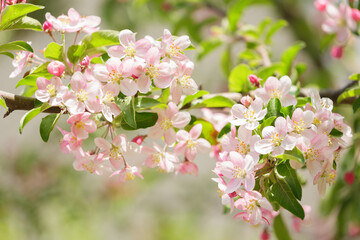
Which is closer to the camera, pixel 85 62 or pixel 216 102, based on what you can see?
pixel 85 62

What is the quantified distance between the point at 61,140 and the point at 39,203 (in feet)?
5.92

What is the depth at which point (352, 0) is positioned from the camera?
115cm

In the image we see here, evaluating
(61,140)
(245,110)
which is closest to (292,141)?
(245,110)

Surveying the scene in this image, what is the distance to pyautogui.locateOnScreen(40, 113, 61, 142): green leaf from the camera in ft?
2.39

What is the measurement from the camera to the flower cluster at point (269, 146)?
68 cm

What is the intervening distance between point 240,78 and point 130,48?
33 centimetres

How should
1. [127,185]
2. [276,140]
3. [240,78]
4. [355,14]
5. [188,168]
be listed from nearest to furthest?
[276,140] → [188,168] → [240,78] → [355,14] → [127,185]

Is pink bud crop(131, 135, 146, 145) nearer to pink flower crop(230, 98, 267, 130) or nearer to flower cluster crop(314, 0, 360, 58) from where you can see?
pink flower crop(230, 98, 267, 130)

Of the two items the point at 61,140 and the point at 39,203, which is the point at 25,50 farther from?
the point at 39,203

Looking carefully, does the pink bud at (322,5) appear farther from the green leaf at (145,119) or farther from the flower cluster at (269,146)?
the green leaf at (145,119)

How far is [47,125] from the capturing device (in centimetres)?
73

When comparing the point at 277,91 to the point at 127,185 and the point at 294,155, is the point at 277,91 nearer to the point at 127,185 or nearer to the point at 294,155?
the point at 294,155

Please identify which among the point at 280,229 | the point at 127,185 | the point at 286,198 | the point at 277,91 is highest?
the point at 277,91

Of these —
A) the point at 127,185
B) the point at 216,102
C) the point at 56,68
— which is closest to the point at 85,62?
the point at 56,68
